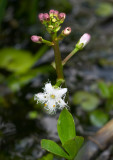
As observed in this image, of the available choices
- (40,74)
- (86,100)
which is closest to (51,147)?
(86,100)

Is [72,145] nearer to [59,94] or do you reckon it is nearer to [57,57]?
[59,94]

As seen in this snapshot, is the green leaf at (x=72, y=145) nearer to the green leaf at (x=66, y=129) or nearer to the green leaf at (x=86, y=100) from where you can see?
the green leaf at (x=66, y=129)

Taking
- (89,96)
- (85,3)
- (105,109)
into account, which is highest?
(85,3)

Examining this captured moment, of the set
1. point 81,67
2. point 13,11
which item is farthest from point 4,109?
point 13,11

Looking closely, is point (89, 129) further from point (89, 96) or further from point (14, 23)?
point (14, 23)

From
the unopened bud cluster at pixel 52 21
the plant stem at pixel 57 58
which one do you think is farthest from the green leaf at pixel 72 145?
the unopened bud cluster at pixel 52 21

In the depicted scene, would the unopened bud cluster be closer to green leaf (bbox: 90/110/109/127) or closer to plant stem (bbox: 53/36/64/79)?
plant stem (bbox: 53/36/64/79)
